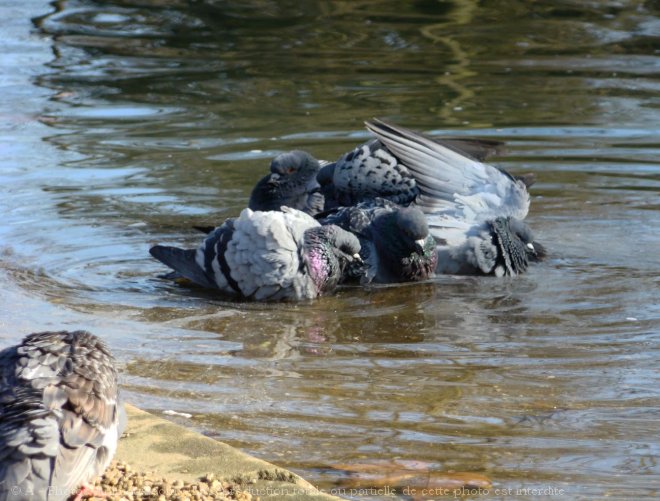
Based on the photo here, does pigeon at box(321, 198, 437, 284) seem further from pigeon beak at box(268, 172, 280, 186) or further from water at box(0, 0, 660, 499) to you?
pigeon beak at box(268, 172, 280, 186)

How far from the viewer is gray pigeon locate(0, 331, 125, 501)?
314cm

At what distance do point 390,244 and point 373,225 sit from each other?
9.3 inches

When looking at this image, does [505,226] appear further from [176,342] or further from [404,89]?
[404,89]

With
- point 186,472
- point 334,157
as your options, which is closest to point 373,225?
→ point 334,157

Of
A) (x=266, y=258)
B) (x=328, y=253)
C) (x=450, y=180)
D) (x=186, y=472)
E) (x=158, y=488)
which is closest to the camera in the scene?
(x=158, y=488)

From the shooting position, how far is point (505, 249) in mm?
6555

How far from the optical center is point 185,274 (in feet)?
20.7

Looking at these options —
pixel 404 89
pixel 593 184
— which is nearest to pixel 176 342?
pixel 593 184

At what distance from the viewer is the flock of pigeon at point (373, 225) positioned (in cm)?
614

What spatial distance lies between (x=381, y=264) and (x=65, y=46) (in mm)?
8024

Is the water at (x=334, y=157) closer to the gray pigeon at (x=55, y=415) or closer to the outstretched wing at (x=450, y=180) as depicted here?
the outstretched wing at (x=450, y=180)

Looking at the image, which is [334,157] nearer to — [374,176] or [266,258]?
[374,176]

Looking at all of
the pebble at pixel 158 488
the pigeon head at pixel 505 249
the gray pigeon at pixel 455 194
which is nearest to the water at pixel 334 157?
the pigeon head at pixel 505 249

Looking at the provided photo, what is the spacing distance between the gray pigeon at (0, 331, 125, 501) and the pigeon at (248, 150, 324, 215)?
11.0 ft
